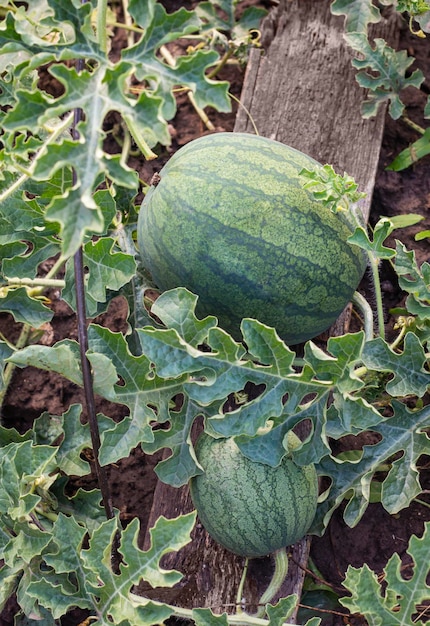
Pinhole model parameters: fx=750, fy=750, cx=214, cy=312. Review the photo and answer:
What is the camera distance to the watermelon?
6.86 feet

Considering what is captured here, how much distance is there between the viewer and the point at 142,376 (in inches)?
80.6

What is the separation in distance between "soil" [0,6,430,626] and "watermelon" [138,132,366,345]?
0.62 m

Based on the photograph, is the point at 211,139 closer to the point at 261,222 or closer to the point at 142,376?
the point at 261,222

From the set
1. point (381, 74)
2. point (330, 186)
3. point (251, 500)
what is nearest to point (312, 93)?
point (381, 74)

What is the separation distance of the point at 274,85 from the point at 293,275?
1045mm

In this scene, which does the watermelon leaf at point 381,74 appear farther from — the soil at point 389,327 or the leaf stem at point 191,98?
the leaf stem at point 191,98

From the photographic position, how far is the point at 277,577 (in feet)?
7.08

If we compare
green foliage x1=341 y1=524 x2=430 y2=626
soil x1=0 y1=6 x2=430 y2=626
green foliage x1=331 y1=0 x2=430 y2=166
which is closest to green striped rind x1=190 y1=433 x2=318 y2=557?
green foliage x1=341 y1=524 x2=430 y2=626

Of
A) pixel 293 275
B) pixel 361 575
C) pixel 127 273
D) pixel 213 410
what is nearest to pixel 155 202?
pixel 127 273

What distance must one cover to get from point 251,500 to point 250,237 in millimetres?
720

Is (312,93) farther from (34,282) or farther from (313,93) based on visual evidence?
(34,282)

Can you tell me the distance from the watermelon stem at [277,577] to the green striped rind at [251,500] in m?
0.08

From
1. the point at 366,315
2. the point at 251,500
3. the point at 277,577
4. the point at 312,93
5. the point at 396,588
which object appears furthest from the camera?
the point at 312,93

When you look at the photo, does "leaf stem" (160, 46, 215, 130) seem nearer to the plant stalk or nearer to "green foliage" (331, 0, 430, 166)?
"green foliage" (331, 0, 430, 166)
